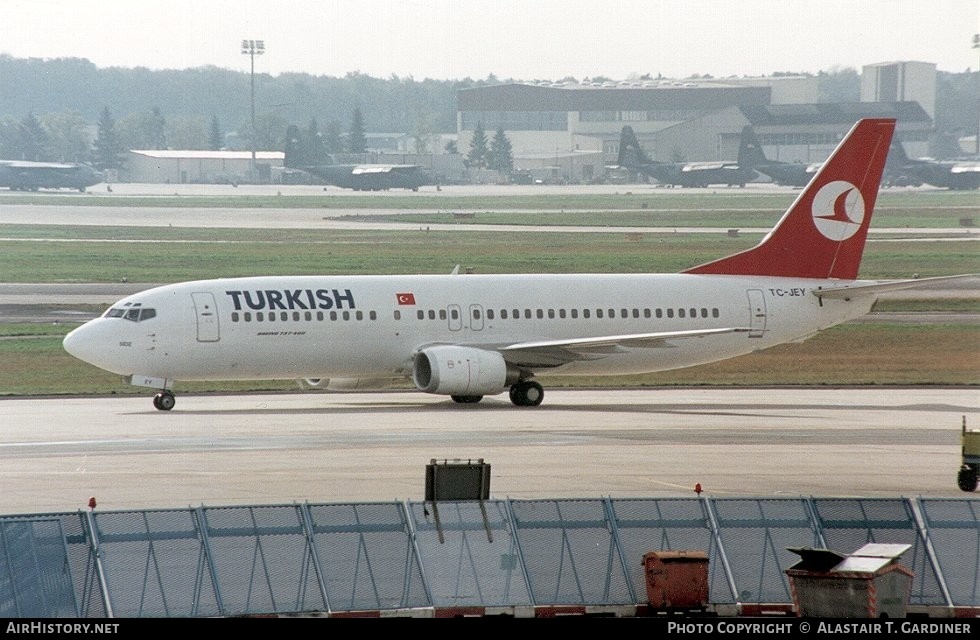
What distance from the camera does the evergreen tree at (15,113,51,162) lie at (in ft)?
253

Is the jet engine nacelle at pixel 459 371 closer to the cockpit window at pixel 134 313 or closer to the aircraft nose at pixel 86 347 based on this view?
the cockpit window at pixel 134 313

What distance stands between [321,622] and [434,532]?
6.00 metres

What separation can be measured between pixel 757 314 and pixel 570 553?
29355mm

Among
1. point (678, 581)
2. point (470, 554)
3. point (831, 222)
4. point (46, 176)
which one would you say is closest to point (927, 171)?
point (831, 222)

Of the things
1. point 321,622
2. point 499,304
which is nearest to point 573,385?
point 499,304

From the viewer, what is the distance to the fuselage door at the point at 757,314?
160 feet

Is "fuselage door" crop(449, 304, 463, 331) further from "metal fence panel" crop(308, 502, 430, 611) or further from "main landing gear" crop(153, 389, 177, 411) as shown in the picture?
"metal fence panel" crop(308, 502, 430, 611)

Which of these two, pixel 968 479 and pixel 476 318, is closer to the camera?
pixel 968 479

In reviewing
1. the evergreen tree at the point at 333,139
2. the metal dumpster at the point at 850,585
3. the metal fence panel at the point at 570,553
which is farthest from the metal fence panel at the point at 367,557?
the evergreen tree at the point at 333,139

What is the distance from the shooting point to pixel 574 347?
45.6 meters

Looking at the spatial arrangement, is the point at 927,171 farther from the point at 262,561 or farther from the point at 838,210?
the point at 262,561

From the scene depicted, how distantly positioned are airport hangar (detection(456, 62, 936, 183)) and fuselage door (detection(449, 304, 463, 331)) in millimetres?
31531

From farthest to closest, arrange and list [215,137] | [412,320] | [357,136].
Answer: [357,136], [215,137], [412,320]

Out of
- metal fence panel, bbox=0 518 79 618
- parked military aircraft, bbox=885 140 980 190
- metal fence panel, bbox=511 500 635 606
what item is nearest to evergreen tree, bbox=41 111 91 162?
parked military aircraft, bbox=885 140 980 190
